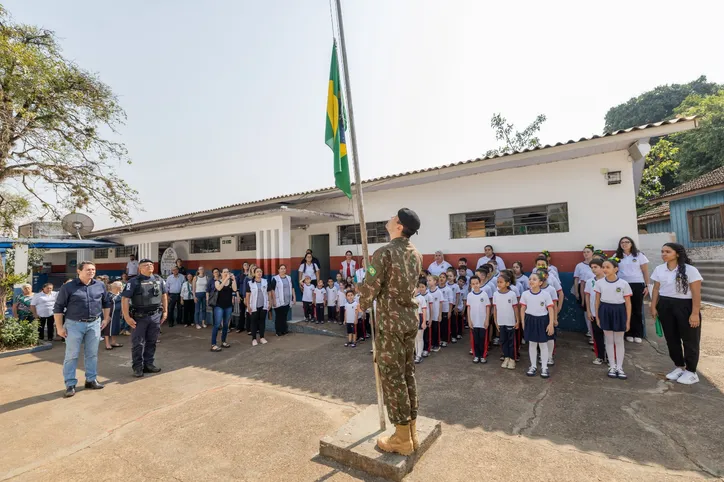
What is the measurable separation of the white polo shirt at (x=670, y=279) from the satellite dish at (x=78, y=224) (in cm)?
1756

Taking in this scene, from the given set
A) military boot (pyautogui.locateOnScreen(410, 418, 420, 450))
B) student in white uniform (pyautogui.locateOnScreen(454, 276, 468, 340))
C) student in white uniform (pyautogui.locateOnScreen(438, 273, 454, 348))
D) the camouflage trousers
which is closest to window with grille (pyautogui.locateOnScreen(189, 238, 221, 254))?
student in white uniform (pyautogui.locateOnScreen(438, 273, 454, 348))

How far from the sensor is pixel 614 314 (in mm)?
4535

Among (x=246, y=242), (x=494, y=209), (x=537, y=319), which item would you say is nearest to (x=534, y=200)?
(x=494, y=209)

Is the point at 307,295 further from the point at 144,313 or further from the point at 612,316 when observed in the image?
the point at 612,316

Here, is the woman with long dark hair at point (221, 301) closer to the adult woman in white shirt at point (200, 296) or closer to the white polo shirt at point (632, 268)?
the adult woman in white shirt at point (200, 296)

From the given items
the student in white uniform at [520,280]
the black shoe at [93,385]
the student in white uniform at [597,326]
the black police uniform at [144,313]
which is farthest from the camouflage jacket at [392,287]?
the black shoe at [93,385]

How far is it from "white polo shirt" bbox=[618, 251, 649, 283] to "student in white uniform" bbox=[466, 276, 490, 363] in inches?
109

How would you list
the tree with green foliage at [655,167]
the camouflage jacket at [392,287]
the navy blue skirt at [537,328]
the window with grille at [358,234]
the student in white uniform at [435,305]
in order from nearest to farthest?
the camouflage jacket at [392,287] → the navy blue skirt at [537,328] → the student in white uniform at [435,305] → the window with grille at [358,234] → the tree with green foliage at [655,167]

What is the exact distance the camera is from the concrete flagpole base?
2.59 m

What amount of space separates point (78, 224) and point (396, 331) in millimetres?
16336

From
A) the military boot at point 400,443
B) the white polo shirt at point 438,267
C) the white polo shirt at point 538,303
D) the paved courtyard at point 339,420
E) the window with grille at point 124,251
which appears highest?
the window with grille at point 124,251

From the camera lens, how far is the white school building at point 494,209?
6750mm

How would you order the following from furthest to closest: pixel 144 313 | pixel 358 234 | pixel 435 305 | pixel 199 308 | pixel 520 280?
pixel 358 234, pixel 199 308, pixel 520 280, pixel 435 305, pixel 144 313

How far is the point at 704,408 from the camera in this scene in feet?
11.6
